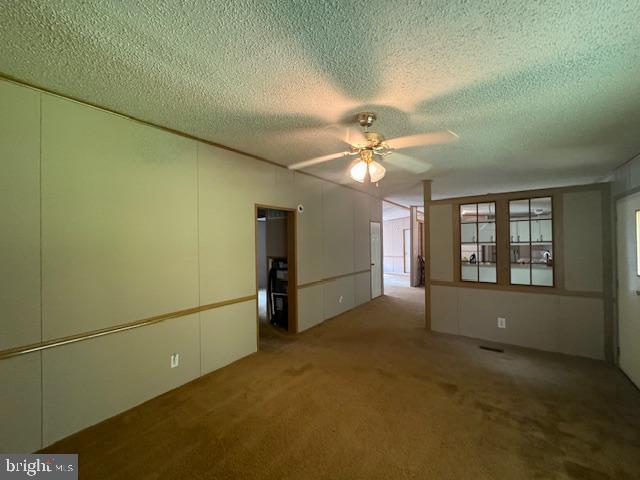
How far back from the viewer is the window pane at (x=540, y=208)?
3.71m

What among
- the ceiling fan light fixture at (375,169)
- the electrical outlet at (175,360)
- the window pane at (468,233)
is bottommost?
the electrical outlet at (175,360)

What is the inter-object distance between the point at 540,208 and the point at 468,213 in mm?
895

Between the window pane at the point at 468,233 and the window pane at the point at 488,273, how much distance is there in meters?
0.43

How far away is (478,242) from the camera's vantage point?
13.8ft

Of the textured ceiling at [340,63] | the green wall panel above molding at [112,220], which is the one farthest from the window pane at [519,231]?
the green wall panel above molding at [112,220]

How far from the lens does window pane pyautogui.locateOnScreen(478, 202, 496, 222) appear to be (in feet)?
13.3

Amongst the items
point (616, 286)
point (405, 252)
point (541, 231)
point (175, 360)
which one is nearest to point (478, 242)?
point (541, 231)

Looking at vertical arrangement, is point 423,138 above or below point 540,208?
above

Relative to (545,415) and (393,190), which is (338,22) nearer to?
(545,415)

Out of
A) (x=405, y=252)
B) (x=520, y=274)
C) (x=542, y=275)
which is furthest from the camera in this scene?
(x=405, y=252)

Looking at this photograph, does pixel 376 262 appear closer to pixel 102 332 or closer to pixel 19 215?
pixel 102 332

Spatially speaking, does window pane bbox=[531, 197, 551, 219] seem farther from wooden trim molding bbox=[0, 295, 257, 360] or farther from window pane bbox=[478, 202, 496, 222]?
wooden trim molding bbox=[0, 295, 257, 360]

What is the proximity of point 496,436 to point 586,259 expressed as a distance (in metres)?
2.84

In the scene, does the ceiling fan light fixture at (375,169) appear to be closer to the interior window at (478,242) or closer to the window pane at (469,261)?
the interior window at (478,242)
